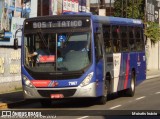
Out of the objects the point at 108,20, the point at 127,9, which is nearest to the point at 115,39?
the point at 108,20

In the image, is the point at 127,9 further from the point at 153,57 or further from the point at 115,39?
the point at 115,39

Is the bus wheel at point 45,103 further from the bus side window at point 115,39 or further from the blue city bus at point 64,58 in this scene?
the bus side window at point 115,39

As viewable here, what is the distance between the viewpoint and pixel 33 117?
610 inches

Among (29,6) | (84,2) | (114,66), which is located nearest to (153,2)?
(84,2)

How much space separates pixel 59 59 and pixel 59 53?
0.68ft

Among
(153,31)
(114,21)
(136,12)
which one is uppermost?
(114,21)

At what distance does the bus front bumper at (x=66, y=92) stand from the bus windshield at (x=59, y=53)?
1.98 ft

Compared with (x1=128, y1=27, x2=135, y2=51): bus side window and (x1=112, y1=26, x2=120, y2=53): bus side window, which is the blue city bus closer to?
(x1=112, y1=26, x2=120, y2=53): bus side window

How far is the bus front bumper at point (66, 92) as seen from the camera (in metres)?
17.7

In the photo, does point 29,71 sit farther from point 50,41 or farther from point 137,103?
point 137,103

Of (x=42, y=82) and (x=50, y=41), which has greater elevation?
(x=50, y=41)

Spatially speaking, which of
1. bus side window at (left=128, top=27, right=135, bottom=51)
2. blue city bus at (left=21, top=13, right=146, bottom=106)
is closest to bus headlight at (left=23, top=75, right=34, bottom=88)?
blue city bus at (left=21, top=13, right=146, bottom=106)

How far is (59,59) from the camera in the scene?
17.9 metres

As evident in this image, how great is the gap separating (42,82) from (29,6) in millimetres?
12191
